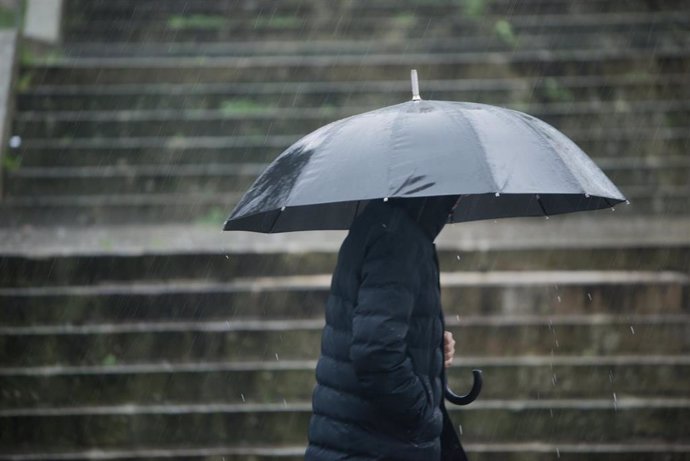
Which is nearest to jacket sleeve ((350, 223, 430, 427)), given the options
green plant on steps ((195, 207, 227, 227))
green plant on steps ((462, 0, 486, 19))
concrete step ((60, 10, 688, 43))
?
green plant on steps ((195, 207, 227, 227))

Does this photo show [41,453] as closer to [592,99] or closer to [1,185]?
[1,185]

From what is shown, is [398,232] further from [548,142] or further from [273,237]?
[273,237]

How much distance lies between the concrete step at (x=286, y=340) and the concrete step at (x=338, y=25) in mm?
3749

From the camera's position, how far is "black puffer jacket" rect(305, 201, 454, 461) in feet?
8.64

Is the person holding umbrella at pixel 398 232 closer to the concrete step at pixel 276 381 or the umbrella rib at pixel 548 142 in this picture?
the umbrella rib at pixel 548 142

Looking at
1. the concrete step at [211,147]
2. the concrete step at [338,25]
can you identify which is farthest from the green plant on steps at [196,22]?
the concrete step at [211,147]

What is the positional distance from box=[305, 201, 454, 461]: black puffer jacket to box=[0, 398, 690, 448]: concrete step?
2.37 metres

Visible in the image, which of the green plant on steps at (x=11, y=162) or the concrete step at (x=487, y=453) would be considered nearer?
the concrete step at (x=487, y=453)

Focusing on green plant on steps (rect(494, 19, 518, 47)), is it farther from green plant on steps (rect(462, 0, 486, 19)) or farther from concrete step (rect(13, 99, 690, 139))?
concrete step (rect(13, 99, 690, 139))

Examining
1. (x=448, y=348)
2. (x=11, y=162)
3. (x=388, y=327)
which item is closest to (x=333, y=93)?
(x=11, y=162)

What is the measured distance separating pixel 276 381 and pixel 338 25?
4.34 m

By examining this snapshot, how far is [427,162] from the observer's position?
2.74 meters

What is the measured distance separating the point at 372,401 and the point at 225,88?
5.41 meters

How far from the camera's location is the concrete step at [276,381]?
5.32 meters
